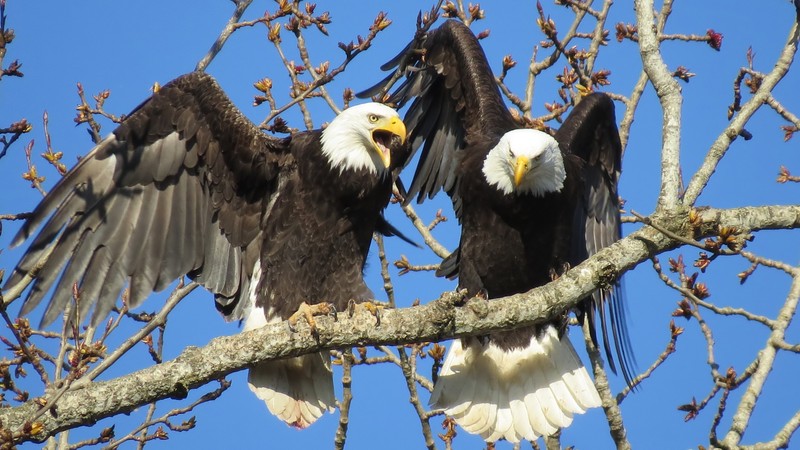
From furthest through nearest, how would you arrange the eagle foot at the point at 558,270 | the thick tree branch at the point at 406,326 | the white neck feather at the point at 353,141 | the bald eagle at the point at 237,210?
the eagle foot at the point at 558,270 → the white neck feather at the point at 353,141 → the bald eagle at the point at 237,210 → the thick tree branch at the point at 406,326

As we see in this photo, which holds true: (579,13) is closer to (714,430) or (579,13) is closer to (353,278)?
(353,278)

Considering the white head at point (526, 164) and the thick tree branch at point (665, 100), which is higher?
the white head at point (526, 164)

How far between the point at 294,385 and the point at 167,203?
112cm

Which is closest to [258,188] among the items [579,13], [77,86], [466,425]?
[77,86]

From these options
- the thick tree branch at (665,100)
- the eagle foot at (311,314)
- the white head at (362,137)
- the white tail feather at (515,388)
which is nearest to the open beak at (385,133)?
the white head at (362,137)

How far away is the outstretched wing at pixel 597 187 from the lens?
18.4 feet

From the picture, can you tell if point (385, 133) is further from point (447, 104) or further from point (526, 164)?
point (447, 104)

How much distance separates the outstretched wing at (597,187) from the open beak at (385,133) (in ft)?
3.09

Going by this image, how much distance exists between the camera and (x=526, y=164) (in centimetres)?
508

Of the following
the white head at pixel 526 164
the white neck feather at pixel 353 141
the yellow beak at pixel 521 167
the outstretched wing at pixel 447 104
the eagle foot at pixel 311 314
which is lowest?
the eagle foot at pixel 311 314

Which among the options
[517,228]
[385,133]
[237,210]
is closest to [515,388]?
[517,228]

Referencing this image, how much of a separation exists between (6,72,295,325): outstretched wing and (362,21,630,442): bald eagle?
3.58 feet

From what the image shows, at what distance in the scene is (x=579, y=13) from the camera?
566 cm

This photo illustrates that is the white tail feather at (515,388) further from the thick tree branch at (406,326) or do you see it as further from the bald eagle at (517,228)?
the thick tree branch at (406,326)
